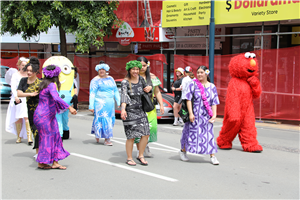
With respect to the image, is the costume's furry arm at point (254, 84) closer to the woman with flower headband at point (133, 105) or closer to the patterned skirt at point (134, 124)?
the woman with flower headband at point (133, 105)

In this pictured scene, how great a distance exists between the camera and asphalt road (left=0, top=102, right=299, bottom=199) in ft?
14.9

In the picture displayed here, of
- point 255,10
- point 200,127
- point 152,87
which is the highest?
point 255,10

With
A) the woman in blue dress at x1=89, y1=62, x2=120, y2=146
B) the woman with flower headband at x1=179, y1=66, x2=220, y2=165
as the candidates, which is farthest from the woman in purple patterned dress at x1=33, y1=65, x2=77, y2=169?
the woman in blue dress at x1=89, y1=62, x2=120, y2=146

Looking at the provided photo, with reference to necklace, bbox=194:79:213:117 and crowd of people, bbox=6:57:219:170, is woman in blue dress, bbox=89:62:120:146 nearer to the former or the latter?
crowd of people, bbox=6:57:219:170

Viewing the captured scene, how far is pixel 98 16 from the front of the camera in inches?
544

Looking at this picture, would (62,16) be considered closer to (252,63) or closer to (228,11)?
(228,11)

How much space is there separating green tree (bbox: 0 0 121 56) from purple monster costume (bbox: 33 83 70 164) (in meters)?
8.26

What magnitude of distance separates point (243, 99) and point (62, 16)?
31.5 feet

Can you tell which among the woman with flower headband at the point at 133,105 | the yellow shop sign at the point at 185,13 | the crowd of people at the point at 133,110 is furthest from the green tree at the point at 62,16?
the woman with flower headband at the point at 133,105

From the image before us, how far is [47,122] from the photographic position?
544cm

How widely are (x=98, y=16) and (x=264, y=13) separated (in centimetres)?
649

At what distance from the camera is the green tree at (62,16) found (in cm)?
1316

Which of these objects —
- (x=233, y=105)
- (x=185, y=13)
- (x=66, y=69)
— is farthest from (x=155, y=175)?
(x=185, y=13)

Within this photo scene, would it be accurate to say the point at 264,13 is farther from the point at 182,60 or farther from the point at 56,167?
the point at 56,167
